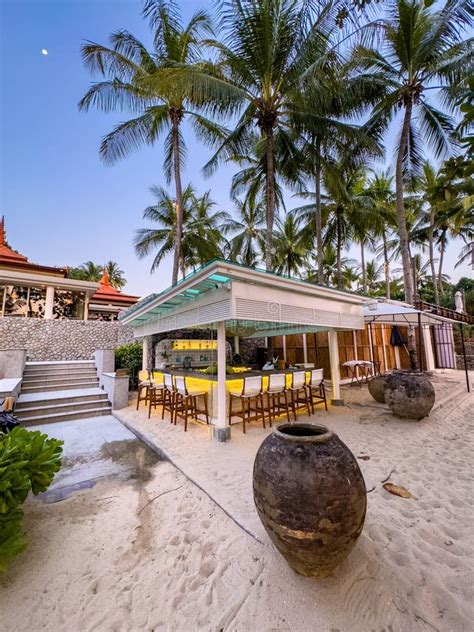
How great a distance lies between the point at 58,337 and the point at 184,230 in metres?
8.31

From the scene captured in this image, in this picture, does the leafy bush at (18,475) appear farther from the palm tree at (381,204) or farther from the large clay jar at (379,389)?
the palm tree at (381,204)

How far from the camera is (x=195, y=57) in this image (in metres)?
9.12

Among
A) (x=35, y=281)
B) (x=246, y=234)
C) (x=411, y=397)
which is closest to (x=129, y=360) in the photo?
(x=35, y=281)

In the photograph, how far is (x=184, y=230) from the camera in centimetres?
1480

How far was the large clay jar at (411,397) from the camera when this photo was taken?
552cm

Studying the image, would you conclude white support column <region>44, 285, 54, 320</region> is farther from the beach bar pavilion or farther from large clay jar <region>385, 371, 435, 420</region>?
large clay jar <region>385, 371, 435, 420</region>

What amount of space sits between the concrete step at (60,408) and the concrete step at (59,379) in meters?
1.67

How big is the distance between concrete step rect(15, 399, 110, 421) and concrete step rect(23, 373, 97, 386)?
1.67m

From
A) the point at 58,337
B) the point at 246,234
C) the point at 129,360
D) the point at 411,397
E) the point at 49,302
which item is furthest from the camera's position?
the point at 246,234

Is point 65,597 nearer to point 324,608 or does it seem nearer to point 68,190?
point 324,608

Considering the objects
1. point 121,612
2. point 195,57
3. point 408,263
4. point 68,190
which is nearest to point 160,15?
point 195,57

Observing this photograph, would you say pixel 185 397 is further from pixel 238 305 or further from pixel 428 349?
pixel 428 349

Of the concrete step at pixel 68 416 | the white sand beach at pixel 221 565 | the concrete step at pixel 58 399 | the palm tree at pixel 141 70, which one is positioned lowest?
the white sand beach at pixel 221 565

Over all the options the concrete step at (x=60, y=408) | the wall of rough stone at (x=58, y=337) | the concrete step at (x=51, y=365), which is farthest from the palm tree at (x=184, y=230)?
the concrete step at (x=60, y=408)
